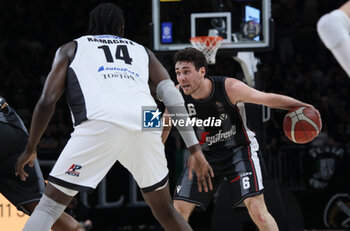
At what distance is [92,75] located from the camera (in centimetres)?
344

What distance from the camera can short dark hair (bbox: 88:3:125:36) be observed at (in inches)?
144

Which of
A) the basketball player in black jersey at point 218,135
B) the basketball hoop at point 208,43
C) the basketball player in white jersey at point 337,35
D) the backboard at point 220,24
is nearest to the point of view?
the basketball player in white jersey at point 337,35

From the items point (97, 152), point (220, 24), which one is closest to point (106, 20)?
point (97, 152)

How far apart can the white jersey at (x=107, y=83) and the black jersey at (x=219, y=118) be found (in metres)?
1.44

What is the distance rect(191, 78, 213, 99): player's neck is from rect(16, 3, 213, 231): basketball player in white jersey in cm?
135

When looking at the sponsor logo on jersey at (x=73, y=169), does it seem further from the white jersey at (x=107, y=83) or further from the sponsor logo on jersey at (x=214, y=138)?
the sponsor logo on jersey at (x=214, y=138)

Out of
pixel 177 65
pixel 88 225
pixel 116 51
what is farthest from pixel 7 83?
pixel 116 51

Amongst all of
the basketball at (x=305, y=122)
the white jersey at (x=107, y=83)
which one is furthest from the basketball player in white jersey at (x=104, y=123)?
the basketball at (x=305, y=122)

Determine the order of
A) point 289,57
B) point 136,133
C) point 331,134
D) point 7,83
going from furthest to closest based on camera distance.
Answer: point 289,57
point 7,83
point 331,134
point 136,133

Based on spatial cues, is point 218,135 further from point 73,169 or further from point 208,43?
point 208,43

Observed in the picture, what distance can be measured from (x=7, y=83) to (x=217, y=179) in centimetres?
669

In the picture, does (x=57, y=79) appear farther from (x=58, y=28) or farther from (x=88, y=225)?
(x=58, y=28)

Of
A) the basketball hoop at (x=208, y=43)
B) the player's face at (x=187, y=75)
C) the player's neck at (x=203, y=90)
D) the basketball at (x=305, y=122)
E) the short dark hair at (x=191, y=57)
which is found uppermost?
the basketball hoop at (x=208, y=43)

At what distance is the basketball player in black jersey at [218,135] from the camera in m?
4.84
